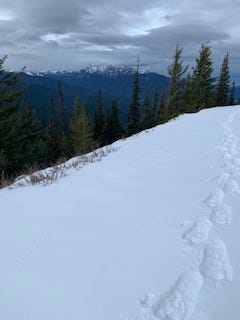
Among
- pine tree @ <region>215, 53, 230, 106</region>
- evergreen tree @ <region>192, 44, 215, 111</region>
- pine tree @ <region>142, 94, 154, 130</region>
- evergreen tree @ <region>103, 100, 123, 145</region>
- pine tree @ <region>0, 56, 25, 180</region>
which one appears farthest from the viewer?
pine tree @ <region>142, 94, 154, 130</region>

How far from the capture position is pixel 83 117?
40.6 m

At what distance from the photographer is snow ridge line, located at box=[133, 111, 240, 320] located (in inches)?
90.4

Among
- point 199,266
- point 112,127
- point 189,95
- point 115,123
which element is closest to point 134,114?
point 115,123

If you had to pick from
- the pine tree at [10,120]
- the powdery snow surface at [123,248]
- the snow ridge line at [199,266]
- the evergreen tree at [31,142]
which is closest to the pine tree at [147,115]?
the evergreen tree at [31,142]

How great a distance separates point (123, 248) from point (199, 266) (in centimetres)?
74

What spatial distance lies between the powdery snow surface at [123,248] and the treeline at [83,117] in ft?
25.1

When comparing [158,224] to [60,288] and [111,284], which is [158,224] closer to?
[111,284]

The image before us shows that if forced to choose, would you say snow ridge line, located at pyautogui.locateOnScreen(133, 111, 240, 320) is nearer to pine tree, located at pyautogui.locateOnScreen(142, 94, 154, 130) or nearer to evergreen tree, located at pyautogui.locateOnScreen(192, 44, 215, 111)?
evergreen tree, located at pyautogui.locateOnScreen(192, 44, 215, 111)

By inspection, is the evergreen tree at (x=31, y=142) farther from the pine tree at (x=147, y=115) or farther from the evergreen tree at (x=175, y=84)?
the pine tree at (x=147, y=115)

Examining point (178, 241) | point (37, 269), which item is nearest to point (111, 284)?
point (37, 269)

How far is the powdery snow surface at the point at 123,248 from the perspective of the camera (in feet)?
7.68

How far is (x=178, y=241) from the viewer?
10.6ft

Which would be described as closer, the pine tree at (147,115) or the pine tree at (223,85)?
the pine tree at (223,85)

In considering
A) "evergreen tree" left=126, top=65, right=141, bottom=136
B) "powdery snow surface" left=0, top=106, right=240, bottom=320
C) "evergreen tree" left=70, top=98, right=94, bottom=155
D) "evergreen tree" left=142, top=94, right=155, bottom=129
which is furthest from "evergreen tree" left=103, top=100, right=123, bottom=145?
"powdery snow surface" left=0, top=106, right=240, bottom=320
